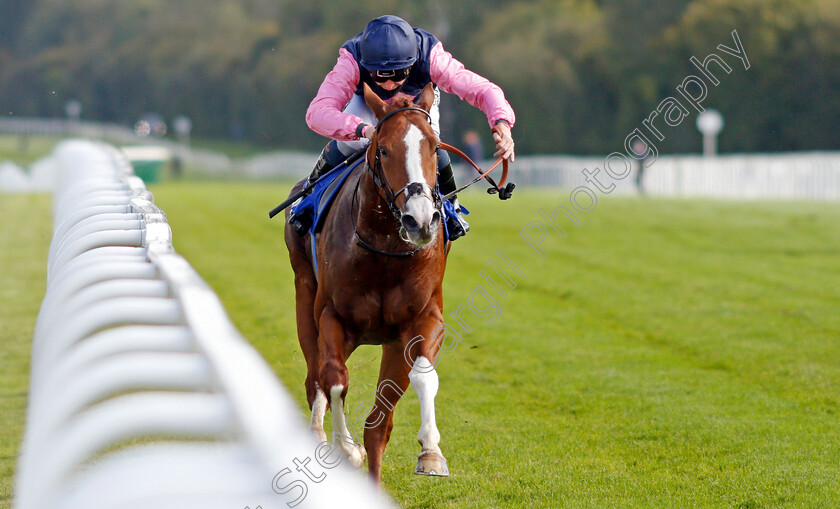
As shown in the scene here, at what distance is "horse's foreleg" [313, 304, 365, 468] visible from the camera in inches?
174

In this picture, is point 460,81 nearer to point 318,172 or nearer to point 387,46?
point 387,46

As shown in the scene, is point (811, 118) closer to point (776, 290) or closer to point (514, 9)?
point (514, 9)

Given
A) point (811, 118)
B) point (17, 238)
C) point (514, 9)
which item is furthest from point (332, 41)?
point (17, 238)

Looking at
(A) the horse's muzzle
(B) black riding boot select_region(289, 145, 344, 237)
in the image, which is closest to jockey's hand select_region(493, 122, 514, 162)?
(A) the horse's muzzle

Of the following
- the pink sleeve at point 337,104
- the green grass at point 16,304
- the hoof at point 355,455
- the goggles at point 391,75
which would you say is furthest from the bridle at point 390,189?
the green grass at point 16,304

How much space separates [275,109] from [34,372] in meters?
60.7

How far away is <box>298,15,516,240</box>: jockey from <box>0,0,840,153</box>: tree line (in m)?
36.3

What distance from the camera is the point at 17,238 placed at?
53.9 feet

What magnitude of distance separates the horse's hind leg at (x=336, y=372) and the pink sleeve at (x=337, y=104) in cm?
78

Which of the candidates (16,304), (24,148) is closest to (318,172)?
(16,304)

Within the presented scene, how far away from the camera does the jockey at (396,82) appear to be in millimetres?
4773

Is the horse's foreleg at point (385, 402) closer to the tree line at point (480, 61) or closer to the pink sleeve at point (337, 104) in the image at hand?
the pink sleeve at point (337, 104)

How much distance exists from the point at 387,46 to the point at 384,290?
1149 millimetres

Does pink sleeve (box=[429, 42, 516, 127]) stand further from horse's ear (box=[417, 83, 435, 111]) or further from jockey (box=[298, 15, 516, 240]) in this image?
horse's ear (box=[417, 83, 435, 111])
